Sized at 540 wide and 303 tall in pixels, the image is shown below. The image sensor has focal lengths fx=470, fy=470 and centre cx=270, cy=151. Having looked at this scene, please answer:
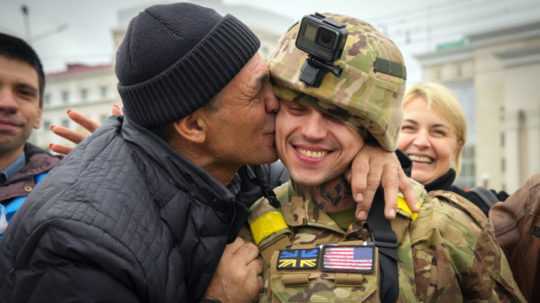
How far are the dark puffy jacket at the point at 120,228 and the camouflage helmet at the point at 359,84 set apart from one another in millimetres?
573

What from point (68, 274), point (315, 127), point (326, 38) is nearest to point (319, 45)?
point (326, 38)

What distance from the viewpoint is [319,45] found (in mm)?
1972


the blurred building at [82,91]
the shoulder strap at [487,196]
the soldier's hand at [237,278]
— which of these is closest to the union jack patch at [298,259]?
the soldier's hand at [237,278]

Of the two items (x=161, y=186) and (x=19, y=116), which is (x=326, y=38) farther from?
(x=19, y=116)

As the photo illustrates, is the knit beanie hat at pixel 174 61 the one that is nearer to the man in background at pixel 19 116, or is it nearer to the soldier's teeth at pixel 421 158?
the man in background at pixel 19 116

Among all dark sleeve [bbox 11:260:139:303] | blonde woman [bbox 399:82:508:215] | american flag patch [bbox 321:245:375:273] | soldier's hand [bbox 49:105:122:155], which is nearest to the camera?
dark sleeve [bbox 11:260:139:303]

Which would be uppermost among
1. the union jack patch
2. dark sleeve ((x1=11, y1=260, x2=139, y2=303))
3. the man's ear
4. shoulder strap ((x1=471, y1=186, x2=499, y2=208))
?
the man's ear

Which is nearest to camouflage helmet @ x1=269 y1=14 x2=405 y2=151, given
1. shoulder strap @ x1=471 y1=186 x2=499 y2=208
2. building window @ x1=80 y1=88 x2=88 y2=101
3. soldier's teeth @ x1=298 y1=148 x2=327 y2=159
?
soldier's teeth @ x1=298 y1=148 x2=327 y2=159

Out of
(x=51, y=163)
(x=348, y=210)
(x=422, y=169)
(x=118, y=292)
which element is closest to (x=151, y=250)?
(x=118, y=292)

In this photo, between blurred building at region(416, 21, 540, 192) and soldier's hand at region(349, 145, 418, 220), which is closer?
soldier's hand at region(349, 145, 418, 220)

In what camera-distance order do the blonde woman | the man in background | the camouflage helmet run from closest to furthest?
1. the camouflage helmet
2. the man in background
3. the blonde woman

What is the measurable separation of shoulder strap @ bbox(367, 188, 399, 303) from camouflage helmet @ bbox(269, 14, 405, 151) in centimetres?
33

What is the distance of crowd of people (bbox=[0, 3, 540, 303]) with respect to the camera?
68.8 inches

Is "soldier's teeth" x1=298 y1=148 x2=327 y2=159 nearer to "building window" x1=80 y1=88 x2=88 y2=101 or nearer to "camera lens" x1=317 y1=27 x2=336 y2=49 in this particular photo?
"camera lens" x1=317 y1=27 x2=336 y2=49
